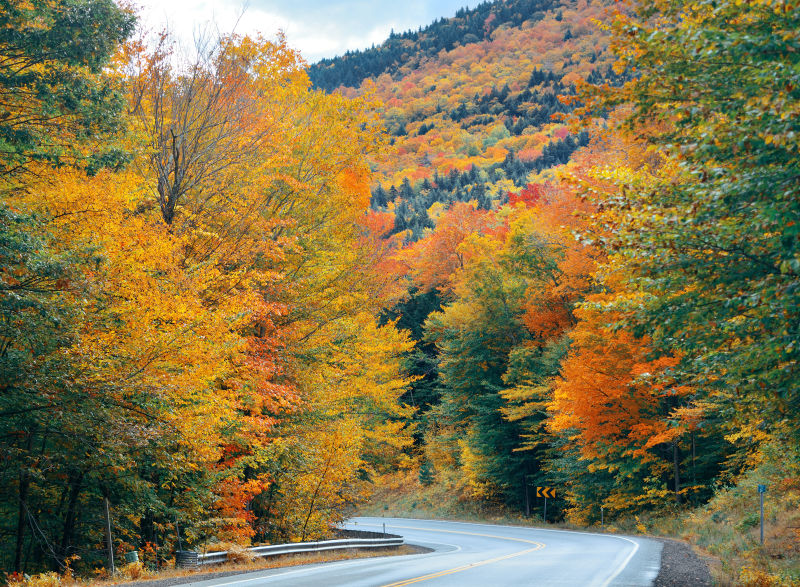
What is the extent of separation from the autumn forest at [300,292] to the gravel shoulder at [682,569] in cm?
72

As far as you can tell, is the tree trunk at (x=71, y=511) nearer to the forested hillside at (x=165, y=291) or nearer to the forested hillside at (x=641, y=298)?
the forested hillside at (x=165, y=291)

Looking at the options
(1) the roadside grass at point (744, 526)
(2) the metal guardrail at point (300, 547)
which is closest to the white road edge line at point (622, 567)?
(1) the roadside grass at point (744, 526)

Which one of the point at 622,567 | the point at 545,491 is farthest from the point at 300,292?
the point at 545,491

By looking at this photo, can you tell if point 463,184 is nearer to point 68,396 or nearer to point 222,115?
point 222,115

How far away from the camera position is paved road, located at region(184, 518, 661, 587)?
1040 cm

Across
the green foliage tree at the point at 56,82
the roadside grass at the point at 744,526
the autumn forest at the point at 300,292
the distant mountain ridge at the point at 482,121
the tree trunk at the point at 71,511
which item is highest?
the distant mountain ridge at the point at 482,121

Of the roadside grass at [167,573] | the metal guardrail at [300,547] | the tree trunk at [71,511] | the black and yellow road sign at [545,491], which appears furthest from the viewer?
the black and yellow road sign at [545,491]

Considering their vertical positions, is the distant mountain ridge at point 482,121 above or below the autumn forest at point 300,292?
above

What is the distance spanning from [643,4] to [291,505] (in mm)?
16193

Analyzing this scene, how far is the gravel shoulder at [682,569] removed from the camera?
424 inches

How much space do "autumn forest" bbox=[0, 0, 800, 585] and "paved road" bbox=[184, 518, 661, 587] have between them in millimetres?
2268

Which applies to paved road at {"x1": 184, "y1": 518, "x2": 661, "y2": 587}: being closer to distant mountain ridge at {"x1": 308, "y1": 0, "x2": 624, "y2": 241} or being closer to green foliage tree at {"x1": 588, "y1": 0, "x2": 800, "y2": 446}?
green foliage tree at {"x1": 588, "y1": 0, "x2": 800, "y2": 446}

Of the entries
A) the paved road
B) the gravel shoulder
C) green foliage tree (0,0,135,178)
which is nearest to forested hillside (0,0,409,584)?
green foliage tree (0,0,135,178)

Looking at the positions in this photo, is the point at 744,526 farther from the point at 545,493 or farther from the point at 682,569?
the point at 545,493
